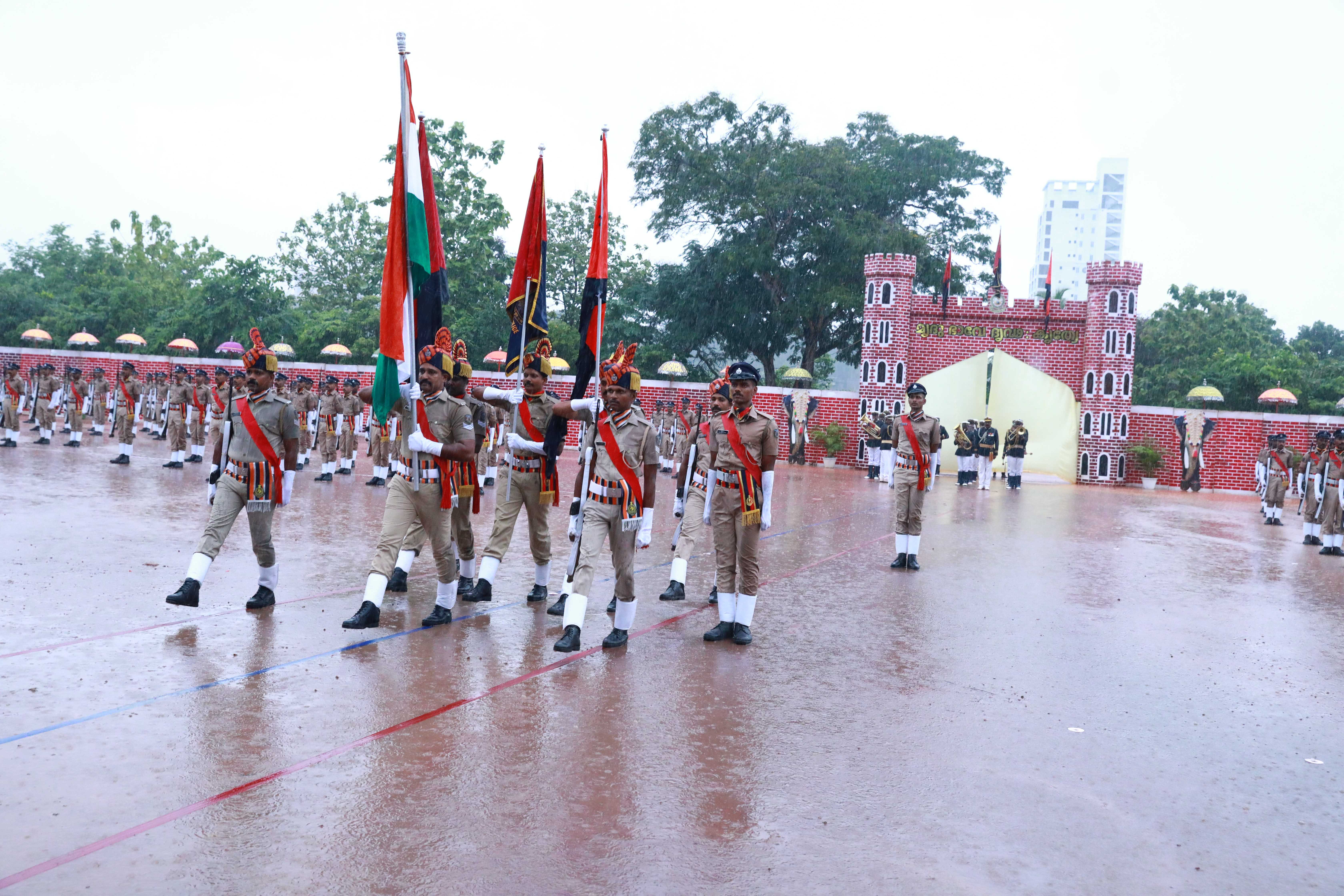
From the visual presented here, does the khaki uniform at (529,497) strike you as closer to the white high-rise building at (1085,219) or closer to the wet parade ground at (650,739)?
the wet parade ground at (650,739)

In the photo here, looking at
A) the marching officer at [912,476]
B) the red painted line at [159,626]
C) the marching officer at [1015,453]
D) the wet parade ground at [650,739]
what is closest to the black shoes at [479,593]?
the wet parade ground at [650,739]

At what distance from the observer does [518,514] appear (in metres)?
8.23

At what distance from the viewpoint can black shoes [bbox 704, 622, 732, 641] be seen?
731cm

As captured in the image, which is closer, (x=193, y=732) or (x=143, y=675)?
(x=193, y=732)

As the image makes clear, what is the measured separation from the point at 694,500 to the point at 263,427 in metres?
3.67

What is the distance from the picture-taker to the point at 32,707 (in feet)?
16.6

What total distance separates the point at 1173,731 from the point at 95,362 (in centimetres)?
4106

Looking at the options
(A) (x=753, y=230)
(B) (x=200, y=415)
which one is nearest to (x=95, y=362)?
(B) (x=200, y=415)

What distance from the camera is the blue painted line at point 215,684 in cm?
476

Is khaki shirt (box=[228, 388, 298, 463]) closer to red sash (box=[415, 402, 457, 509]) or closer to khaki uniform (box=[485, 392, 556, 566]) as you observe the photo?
red sash (box=[415, 402, 457, 509])

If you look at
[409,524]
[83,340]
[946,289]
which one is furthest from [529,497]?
[83,340]

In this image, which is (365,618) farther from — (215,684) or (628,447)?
(628,447)

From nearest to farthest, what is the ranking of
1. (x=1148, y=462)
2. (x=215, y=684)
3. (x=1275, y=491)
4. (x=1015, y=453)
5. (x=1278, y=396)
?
(x=215, y=684) → (x=1275, y=491) → (x=1015, y=453) → (x=1278, y=396) → (x=1148, y=462)

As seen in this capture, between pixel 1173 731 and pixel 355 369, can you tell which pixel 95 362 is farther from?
pixel 1173 731
